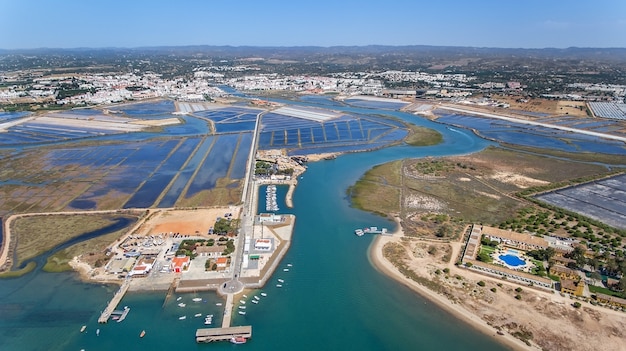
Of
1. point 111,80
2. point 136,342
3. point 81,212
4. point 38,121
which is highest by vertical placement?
point 111,80

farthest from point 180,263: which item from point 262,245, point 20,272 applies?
point 20,272

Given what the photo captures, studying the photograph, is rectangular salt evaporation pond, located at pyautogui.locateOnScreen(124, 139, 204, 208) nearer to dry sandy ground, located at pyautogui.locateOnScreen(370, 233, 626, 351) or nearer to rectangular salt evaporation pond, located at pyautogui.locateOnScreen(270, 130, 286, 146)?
rectangular salt evaporation pond, located at pyautogui.locateOnScreen(270, 130, 286, 146)

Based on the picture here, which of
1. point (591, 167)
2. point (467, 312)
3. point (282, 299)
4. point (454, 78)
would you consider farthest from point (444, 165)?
point (454, 78)

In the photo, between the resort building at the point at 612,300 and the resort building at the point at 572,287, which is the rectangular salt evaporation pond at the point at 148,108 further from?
the resort building at the point at 612,300

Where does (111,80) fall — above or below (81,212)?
above

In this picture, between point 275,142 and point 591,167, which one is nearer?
point 591,167

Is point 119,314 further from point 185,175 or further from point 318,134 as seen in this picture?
point 318,134

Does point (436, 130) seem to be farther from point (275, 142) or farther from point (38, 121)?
point (38, 121)
